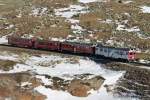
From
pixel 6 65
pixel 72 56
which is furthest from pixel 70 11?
pixel 6 65

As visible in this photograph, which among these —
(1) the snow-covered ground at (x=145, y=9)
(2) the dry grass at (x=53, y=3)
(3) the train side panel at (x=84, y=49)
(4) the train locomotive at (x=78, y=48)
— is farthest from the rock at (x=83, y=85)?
(2) the dry grass at (x=53, y=3)

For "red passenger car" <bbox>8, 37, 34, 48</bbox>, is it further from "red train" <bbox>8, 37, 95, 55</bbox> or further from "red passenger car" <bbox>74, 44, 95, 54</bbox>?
"red passenger car" <bbox>74, 44, 95, 54</bbox>

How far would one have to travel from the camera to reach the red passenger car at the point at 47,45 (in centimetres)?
8328

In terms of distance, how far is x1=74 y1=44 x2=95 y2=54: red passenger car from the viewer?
80162mm

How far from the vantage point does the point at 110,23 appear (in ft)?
330

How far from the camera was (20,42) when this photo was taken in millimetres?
87312

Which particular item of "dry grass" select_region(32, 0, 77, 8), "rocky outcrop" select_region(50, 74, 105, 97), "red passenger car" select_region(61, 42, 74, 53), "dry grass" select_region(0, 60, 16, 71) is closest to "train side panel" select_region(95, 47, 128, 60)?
"red passenger car" select_region(61, 42, 74, 53)

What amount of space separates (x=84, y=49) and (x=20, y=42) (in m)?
15.0

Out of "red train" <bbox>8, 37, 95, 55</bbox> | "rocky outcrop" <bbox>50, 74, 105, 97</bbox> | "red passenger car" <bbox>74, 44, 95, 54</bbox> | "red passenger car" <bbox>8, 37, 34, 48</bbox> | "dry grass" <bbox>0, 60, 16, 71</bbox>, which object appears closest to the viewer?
"rocky outcrop" <bbox>50, 74, 105, 97</bbox>

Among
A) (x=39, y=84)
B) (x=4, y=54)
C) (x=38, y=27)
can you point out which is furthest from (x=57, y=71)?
(x=38, y=27)

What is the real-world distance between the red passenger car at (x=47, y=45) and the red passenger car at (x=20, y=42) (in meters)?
1.48

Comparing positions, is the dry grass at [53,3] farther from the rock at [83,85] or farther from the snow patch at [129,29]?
the rock at [83,85]

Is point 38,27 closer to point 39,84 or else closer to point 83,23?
point 83,23

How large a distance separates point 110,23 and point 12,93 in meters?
44.5
